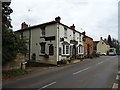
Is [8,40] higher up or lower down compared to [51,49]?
→ higher up

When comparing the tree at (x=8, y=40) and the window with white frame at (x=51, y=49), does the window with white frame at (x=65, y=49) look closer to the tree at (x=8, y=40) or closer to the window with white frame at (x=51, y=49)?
the window with white frame at (x=51, y=49)

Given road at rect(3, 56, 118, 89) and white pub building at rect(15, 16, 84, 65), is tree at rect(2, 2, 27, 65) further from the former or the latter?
white pub building at rect(15, 16, 84, 65)

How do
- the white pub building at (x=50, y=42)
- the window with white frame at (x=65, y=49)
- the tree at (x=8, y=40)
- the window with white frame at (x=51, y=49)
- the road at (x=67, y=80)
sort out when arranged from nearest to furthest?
the road at (x=67, y=80) < the tree at (x=8, y=40) < the white pub building at (x=50, y=42) < the window with white frame at (x=51, y=49) < the window with white frame at (x=65, y=49)

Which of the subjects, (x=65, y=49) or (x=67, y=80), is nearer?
(x=67, y=80)

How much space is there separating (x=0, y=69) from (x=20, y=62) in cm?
310

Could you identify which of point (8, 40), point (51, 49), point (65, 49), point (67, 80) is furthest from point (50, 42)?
point (67, 80)

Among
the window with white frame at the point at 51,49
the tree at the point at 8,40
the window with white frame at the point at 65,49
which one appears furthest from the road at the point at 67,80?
the window with white frame at the point at 65,49

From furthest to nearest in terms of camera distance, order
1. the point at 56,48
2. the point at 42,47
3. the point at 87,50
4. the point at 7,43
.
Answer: the point at 87,50 → the point at 42,47 → the point at 56,48 → the point at 7,43

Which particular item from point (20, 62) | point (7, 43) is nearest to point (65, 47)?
point (20, 62)

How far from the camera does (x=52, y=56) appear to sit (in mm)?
25906

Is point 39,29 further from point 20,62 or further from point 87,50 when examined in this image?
point 87,50

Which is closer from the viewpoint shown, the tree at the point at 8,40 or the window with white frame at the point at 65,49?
the tree at the point at 8,40

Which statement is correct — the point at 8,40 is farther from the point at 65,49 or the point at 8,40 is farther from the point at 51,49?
the point at 65,49

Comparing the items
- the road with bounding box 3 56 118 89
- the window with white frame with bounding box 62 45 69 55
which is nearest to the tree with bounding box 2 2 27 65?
the road with bounding box 3 56 118 89
